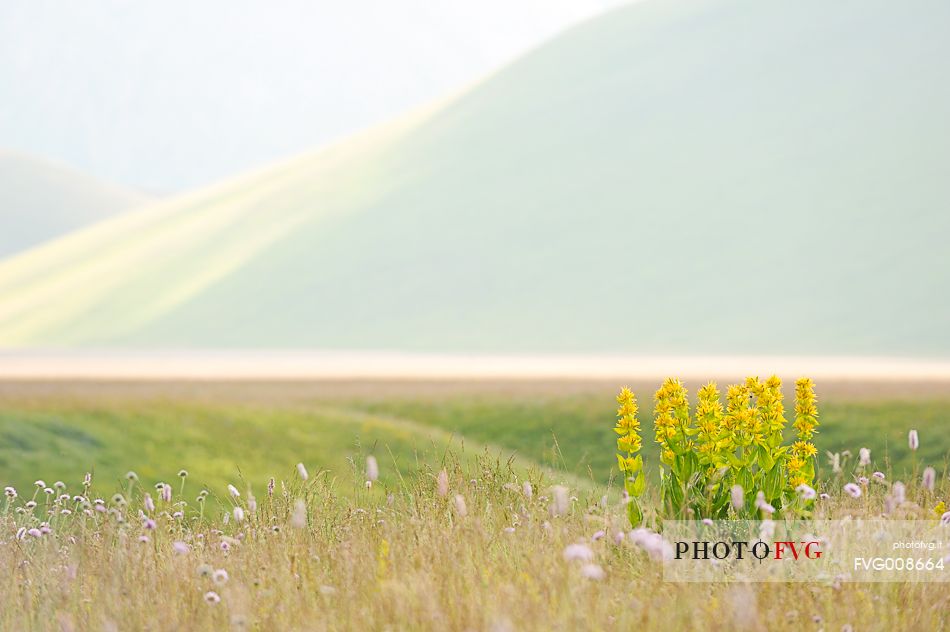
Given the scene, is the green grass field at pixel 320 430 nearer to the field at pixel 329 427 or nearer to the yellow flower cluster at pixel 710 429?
the field at pixel 329 427

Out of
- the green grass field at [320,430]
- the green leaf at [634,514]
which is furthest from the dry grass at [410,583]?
the green grass field at [320,430]

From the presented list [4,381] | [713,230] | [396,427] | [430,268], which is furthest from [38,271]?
[396,427]

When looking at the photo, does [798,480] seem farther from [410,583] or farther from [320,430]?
[320,430]

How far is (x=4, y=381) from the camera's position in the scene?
3058 cm

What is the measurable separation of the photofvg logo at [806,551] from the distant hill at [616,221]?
5712 centimetres

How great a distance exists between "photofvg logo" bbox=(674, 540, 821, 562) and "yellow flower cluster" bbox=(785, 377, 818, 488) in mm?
535

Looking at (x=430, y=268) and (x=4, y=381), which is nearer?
(x=4, y=381)

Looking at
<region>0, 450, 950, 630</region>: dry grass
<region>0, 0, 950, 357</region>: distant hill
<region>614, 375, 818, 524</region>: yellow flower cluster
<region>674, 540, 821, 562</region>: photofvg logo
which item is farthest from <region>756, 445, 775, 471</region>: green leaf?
<region>0, 0, 950, 357</region>: distant hill

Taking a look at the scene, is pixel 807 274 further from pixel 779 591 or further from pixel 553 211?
pixel 779 591

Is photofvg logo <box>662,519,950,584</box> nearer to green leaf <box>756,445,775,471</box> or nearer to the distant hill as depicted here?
green leaf <box>756,445,775,471</box>

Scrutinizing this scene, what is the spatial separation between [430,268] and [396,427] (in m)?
55.3

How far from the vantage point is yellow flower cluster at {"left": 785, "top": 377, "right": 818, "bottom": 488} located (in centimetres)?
813

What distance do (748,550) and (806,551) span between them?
34 centimetres

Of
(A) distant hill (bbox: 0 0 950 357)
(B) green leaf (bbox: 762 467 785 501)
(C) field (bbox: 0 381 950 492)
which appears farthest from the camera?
(A) distant hill (bbox: 0 0 950 357)
